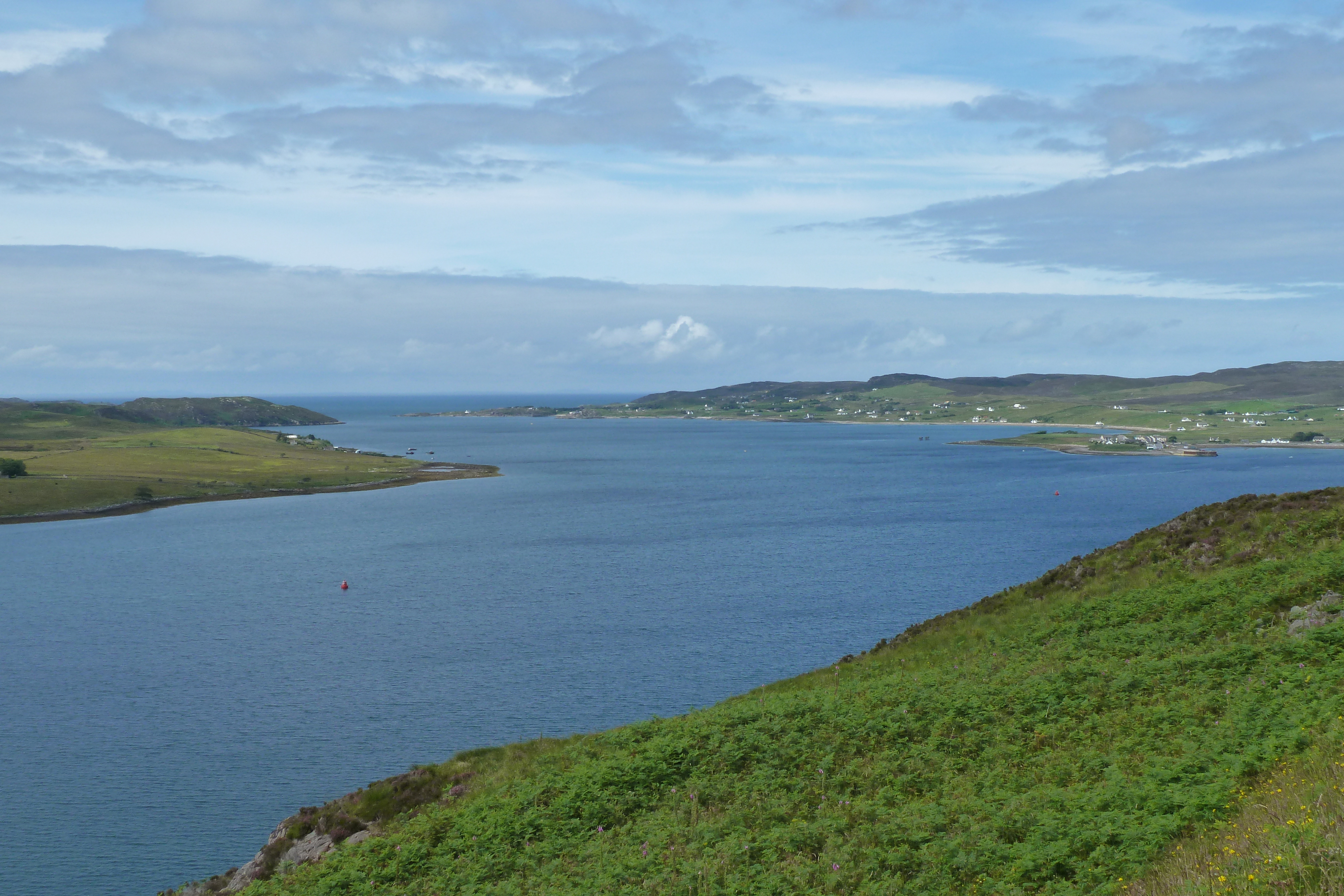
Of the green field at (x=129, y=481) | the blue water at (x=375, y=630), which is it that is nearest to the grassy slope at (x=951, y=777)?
the blue water at (x=375, y=630)

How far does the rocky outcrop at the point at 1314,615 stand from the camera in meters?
26.4

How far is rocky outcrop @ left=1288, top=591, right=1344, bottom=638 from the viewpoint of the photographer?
26.4 meters

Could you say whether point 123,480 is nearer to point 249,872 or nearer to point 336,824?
point 249,872

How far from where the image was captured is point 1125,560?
4125 centimetres

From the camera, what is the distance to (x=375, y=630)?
7400cm

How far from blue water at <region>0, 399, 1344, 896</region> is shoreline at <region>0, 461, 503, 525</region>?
9.33 metres

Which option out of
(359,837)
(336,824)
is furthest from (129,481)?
(359,837)

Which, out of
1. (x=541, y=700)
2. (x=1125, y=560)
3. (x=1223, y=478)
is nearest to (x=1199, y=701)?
(x=1125, y=560)

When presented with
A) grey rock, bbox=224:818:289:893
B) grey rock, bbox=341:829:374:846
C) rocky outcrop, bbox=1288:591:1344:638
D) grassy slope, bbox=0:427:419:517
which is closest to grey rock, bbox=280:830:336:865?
grey rock, bbox=341:829:374:846

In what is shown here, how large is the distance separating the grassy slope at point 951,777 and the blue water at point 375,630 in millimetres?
16391

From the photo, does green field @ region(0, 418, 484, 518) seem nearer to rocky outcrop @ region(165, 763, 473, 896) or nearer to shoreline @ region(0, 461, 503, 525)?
shoreline @ region(0, 461, 503, 525)

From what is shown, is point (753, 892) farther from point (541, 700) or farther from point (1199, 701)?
point (541, 700)

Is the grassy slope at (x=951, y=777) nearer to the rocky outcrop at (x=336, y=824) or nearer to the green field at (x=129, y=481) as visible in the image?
the rocky outcrop at (x=336, y=824)

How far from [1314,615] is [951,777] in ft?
47.5
